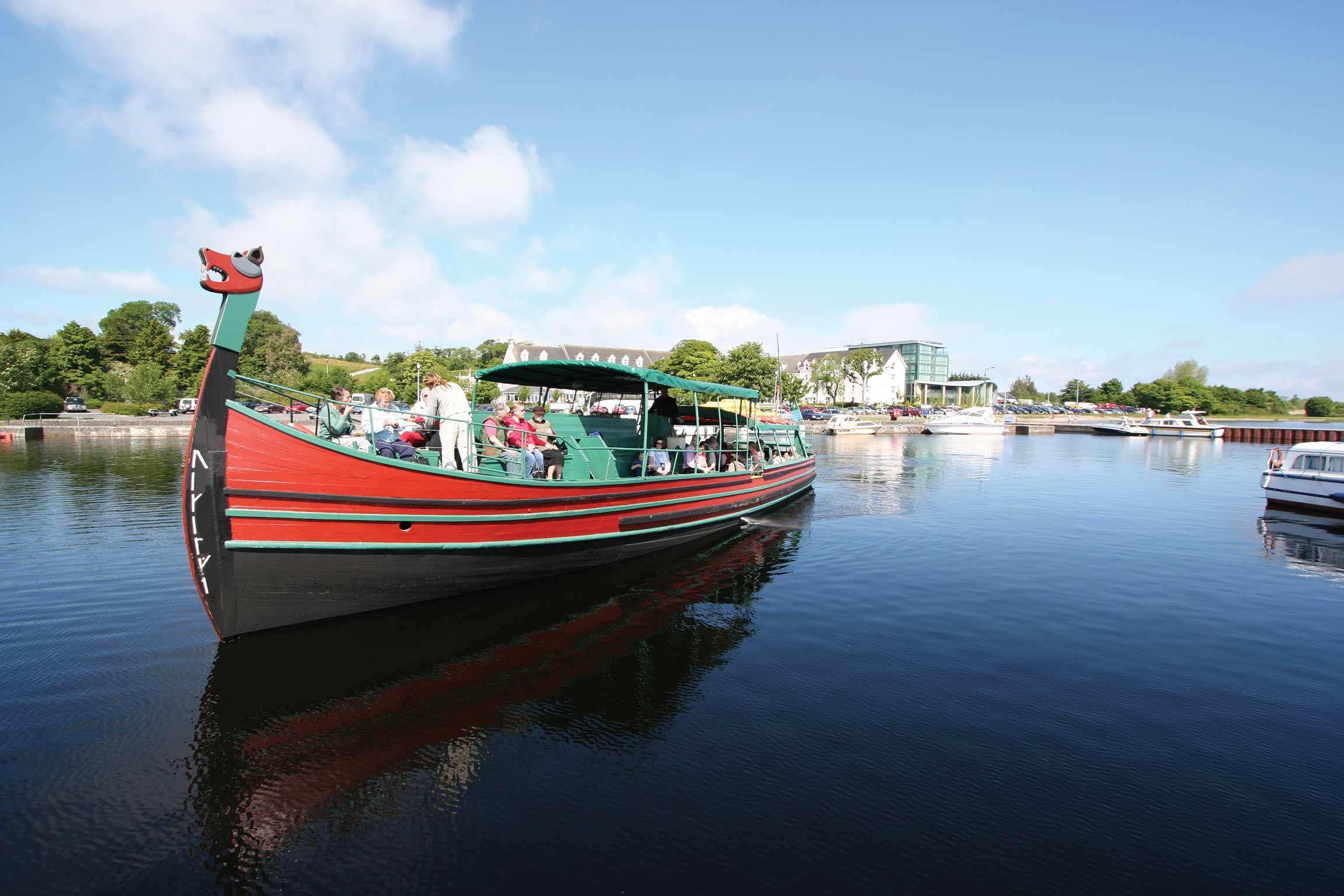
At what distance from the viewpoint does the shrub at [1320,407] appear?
126 metres

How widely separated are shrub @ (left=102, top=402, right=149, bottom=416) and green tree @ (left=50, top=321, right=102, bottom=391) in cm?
1880

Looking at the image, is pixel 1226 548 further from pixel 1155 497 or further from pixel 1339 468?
pixel 1155 497

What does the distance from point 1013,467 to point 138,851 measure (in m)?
38.2

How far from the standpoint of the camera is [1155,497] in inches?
925

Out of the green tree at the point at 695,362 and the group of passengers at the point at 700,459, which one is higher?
the green tree at the point at 695,362

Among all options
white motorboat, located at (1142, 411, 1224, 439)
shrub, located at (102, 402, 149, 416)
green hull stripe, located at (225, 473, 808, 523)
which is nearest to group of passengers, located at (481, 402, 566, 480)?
green hull stripe, located at (225, 473, 808, 523)

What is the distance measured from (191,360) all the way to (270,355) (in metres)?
11.5

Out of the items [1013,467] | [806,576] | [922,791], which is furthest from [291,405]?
[1013,467]

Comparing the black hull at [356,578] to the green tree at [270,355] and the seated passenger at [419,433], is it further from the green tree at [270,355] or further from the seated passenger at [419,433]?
the green tree at [270,355]

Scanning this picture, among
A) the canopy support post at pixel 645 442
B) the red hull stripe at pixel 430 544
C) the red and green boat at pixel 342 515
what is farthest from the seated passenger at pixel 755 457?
the red and green boat at pixel 342 515

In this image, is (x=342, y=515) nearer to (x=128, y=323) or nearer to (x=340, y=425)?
(x=340, y=425)

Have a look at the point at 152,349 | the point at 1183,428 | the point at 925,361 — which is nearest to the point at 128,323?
the point at 152,349

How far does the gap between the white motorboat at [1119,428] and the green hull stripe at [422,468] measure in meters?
80.4

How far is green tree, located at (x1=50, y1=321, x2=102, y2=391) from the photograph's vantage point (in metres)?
71.6
